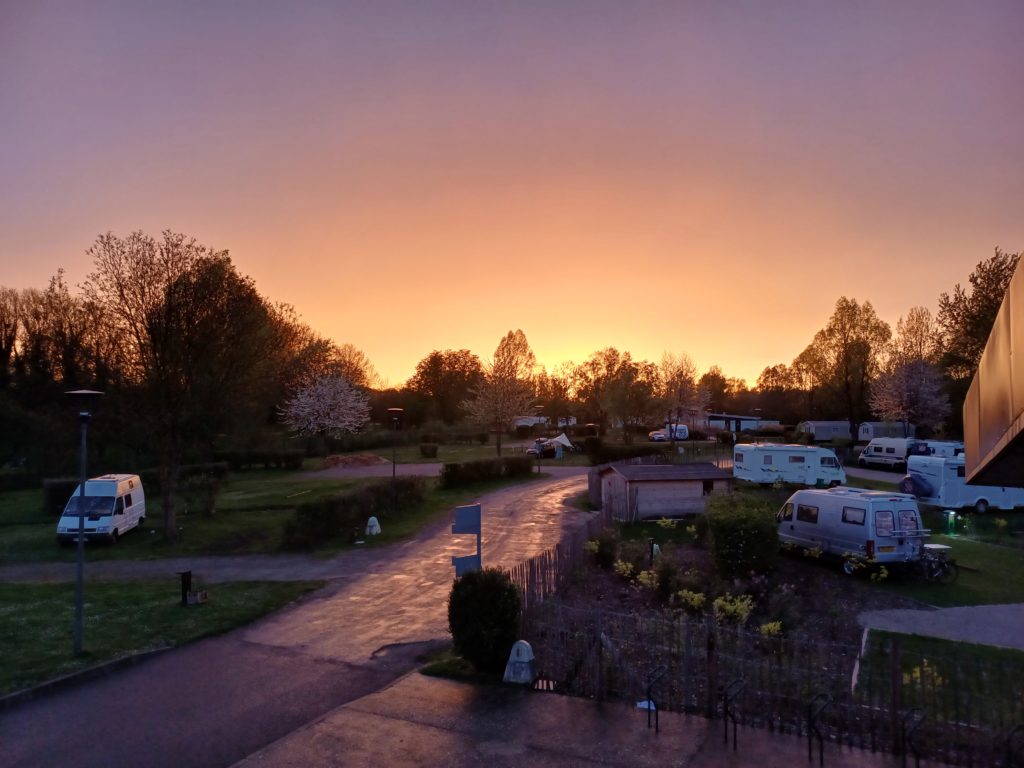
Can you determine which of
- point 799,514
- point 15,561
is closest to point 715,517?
point 799,514

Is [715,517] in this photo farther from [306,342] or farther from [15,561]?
[306,342]

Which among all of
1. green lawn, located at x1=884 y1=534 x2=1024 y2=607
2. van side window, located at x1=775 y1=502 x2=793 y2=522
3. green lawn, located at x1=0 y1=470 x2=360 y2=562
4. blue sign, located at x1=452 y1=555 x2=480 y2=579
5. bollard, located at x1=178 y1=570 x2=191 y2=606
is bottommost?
green lawn, located at x1=884 y1=534 x2=1024 y2=607

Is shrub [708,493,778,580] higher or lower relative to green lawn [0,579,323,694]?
higher

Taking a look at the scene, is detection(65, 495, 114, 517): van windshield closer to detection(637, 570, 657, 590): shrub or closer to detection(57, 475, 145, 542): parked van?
detection(57, 475, 145, 542): parked van

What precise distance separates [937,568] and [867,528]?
7.13 ft

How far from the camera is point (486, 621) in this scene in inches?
438

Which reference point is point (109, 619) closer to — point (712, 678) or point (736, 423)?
point (712, 678)

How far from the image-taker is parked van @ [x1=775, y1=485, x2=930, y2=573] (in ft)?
60.4

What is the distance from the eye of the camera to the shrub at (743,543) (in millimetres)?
17344

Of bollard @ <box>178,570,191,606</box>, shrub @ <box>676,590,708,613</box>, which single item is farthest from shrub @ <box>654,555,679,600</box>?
bollard @ <box>178,570,191,606</box>

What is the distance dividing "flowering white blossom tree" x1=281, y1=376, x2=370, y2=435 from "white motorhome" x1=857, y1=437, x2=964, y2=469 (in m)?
45.5

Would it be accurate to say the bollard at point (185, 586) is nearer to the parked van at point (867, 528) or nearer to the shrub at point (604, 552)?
the shrub at point (604, 552)

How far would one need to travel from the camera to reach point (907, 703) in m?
9.29

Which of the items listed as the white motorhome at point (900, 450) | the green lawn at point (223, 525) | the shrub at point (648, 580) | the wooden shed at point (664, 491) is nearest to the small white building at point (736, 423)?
the white motorhome at point (900, 450)
